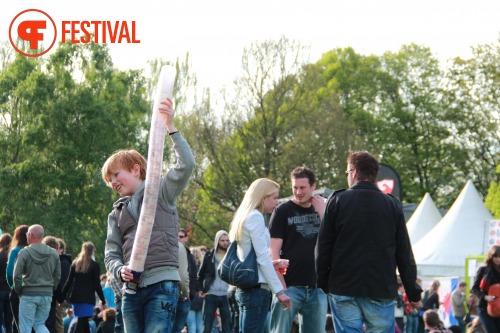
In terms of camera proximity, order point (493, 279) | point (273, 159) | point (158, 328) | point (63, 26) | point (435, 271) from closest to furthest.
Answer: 1. point (158, 328)
2. point (493, 279)
3. point (435, 271)
4. point (63, 26)
5. point (273, 159)

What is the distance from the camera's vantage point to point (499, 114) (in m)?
56.9

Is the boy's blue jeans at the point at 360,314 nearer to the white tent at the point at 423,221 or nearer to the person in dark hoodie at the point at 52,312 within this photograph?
the person in dark hoodie at the point at 52,312

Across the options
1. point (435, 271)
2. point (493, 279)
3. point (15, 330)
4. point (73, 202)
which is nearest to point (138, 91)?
point (73, 202)

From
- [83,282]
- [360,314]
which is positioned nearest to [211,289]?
[83,282]

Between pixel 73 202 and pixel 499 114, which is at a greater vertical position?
pixel 499 114

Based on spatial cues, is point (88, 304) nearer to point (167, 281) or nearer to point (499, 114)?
point (167, 281)

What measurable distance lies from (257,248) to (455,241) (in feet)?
84.1

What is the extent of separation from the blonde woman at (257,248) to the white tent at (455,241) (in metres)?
23.9

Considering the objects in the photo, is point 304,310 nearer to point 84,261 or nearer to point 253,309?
point 253,309

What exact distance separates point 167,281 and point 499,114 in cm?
5171

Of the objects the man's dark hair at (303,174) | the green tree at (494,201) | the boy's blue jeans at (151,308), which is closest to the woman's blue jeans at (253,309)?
the man's dark hair at (303,174)

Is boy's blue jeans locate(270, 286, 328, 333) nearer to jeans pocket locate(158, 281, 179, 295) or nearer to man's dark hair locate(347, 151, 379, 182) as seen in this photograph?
man's dark hair locate(347, 151, 379, 182)

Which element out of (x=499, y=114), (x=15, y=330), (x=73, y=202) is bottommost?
(x=15, y=330)

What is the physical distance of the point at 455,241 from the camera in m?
34.3
